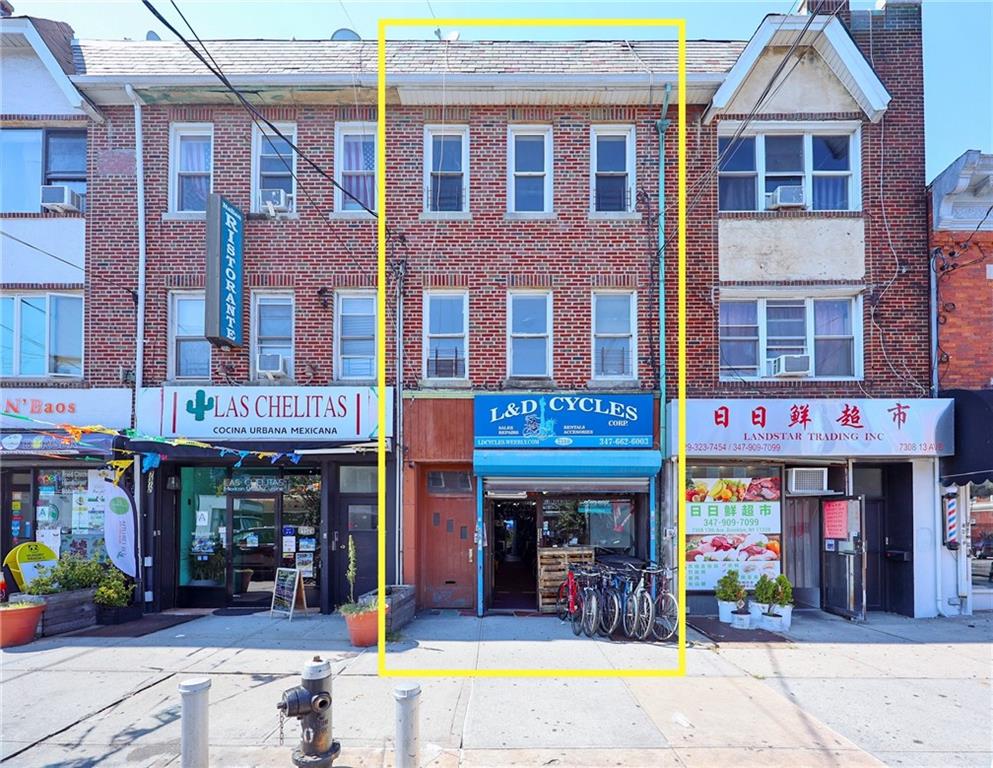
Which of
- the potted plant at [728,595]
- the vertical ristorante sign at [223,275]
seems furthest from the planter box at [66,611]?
the potted plant at [728,595]

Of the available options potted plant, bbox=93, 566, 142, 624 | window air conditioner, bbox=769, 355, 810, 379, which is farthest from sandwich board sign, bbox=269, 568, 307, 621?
window air conditioner, bbox=769, 355, 810, 379

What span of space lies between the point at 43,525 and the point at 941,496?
15257 mm

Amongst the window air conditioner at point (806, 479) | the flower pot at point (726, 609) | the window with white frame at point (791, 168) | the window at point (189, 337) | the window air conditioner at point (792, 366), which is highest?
the window with white frame at point (791, 168)

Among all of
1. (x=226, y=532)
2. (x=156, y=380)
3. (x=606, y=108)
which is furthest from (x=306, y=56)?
(x=226, y=532)

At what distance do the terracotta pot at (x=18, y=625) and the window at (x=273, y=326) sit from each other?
463 centimetres

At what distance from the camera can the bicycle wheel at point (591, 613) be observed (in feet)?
31.3

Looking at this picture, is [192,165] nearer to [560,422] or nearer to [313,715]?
[560,422]

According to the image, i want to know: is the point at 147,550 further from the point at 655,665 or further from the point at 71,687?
the point at 655,665

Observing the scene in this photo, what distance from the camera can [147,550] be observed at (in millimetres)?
11133

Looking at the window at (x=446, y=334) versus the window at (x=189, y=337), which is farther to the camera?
the window at (x=189, y=337)

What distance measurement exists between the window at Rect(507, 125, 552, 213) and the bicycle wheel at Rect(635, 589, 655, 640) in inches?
262

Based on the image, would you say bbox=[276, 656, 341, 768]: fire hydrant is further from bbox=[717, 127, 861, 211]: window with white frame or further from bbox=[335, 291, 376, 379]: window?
bbox=[717, 127, 861, 211]: window with white frame

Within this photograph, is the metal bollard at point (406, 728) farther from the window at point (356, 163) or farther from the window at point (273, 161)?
the window at point (273, 161)

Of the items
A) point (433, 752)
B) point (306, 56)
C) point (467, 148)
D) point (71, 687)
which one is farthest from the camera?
point (306, 56)
